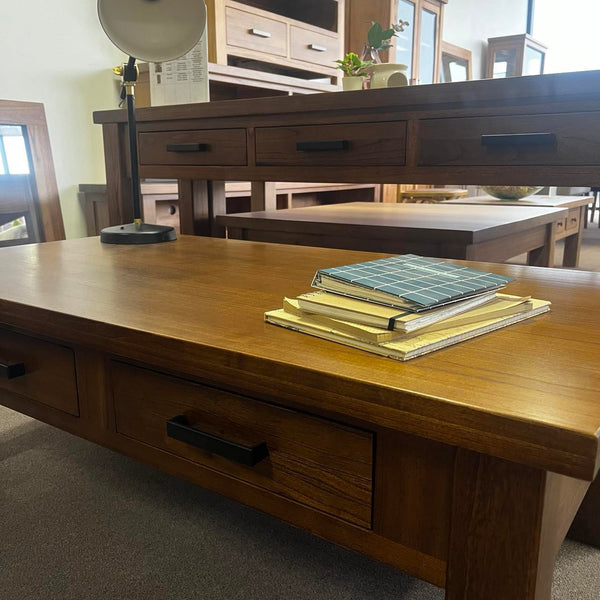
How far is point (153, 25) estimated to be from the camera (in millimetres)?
1402

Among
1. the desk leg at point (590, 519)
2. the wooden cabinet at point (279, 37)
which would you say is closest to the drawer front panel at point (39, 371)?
the desk leg at point (590, 519)

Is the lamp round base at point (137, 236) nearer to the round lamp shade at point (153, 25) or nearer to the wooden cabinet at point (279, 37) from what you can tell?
the round lamp shade at point (153, 25)

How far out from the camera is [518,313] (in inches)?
26.1

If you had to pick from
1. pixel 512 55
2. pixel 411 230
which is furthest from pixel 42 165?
pixel 512 55

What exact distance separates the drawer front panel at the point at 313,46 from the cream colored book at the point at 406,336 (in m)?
3.02

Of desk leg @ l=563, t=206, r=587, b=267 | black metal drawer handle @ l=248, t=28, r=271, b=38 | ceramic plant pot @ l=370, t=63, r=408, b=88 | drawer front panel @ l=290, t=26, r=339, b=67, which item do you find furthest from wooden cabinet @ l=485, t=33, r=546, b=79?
ceramic plant pot @ l=370, t=63, r=408, b=88

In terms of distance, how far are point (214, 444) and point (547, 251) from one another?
2.04 m

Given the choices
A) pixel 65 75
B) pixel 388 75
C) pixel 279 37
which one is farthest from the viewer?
pixel 279 37

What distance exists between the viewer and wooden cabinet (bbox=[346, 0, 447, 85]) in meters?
4.18

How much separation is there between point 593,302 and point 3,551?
3.23 feet

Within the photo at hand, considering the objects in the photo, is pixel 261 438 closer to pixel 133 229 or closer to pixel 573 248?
pixel 133 229

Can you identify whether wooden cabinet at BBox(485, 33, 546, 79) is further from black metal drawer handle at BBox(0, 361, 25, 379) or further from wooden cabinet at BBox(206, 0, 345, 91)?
black metal drawer handle at BBox(0, 361, 25, 379)

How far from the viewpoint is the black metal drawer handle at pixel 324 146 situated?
1371mm

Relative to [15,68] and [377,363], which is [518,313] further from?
[15,68]
